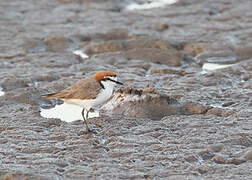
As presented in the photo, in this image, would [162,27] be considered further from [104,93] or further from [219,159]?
[219,159]

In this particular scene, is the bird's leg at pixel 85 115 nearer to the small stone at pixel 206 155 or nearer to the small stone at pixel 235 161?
the small stone at pixel 206 155

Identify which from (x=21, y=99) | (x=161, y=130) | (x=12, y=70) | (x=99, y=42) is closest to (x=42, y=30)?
(x=99, y=42)

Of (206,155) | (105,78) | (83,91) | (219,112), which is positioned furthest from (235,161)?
(83,91)

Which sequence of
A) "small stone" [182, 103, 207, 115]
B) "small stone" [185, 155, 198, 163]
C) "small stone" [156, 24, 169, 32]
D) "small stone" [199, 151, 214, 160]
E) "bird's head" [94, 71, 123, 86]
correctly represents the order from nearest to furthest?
1. "small stone" [185, 155, 198, 163]
2. "small stone" [199, 151, 214, 160]
3. "bird's head" [94, 71, 123, 86]
4. "small stone" [182, 103, 207, 115]
5. "small stone" [156, 24, 169, 32]

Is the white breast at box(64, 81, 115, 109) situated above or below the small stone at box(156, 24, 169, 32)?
above

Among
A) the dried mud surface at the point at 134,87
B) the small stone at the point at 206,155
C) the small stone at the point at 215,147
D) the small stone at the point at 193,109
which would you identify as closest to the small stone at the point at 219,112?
the dried mud surface at the point at 134,87

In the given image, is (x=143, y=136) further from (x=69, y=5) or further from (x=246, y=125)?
(x=69, y=5)

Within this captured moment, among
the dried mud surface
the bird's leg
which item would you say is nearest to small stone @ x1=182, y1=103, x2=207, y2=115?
the dried mud surface

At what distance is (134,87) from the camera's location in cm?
948

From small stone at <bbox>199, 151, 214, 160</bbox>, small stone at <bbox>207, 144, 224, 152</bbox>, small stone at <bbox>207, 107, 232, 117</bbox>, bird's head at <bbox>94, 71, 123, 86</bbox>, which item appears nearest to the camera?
small stone at <bbox>199, 151, 214, 160</bbox>

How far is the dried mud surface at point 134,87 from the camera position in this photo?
22.1ft

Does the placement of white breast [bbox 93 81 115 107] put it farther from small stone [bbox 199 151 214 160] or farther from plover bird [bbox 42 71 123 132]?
small stone [bbox 199 151 214 160]

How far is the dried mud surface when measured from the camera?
674 cm

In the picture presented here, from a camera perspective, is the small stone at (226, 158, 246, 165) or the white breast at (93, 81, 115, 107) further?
the white breast at (93, 81, 115, 107)
